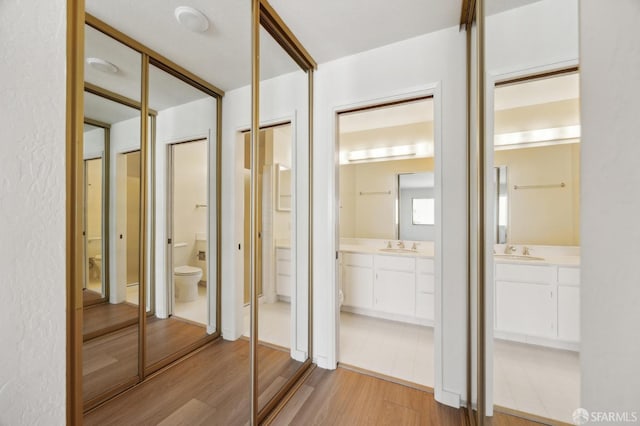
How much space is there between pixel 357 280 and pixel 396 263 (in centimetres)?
54

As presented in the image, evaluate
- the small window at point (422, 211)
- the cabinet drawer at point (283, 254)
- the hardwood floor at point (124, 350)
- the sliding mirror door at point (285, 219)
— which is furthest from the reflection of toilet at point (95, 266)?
the small window at point (422, 211)

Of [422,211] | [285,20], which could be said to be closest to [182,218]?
[285,20]

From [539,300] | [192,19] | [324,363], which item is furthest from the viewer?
[324,363]

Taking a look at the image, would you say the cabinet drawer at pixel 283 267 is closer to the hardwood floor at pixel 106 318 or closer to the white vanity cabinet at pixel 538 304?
the hardwood floor at pixel 106 318

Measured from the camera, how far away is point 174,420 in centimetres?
124

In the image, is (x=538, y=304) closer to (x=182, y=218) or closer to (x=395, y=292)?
(x=182, y=218)

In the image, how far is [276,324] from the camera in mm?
1993

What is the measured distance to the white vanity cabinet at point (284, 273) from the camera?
81.0 inches

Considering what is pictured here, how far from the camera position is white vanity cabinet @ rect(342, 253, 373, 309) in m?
2.93

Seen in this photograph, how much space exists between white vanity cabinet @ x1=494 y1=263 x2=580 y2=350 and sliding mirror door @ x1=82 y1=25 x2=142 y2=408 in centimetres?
124

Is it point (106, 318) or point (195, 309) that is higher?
point (106, 318)

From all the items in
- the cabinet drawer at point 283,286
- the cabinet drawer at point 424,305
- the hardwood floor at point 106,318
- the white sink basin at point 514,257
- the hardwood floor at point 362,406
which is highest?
the white sink basin at point 514,257

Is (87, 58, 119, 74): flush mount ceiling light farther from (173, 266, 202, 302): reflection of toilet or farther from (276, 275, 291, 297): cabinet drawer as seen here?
(276, 275, 291, 297): cabinet drawer
